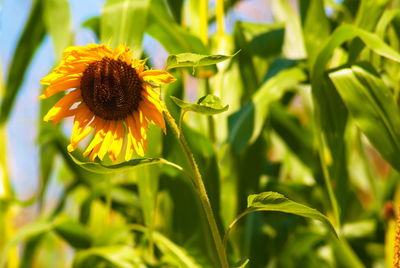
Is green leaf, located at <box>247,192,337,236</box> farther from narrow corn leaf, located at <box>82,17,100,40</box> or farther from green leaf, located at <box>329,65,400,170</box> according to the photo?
narrow corn leaf, located at <box>82,17,100,40</box>

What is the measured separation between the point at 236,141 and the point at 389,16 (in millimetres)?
221

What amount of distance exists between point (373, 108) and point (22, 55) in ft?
1.78

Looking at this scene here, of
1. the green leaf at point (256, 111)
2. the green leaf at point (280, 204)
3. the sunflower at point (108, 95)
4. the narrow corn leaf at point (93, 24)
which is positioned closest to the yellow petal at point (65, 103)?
the sunflower at point (108, 95)

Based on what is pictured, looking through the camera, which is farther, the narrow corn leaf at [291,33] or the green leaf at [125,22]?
the narrow corn leaf at [291,33]

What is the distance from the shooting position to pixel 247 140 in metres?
0.68

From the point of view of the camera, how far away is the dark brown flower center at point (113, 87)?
0.39 metres

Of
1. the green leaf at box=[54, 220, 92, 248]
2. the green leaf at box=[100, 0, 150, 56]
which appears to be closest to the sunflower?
the green leaf at box=[100, 0, 150, 56]

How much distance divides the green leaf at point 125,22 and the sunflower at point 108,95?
0.68 feet

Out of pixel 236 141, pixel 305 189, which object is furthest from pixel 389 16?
pixel 305 189

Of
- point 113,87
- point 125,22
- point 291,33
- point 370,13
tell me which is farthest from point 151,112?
point 291,33

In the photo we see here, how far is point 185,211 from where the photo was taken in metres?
0.81

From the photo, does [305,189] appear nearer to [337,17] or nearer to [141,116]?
[337,17]

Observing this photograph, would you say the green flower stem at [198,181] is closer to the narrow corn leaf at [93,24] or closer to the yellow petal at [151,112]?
the yellow petal at [151,112]

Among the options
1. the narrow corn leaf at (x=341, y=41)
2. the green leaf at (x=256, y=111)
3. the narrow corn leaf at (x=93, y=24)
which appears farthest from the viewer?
the narrow corn leaf at (x=93, y=24)
